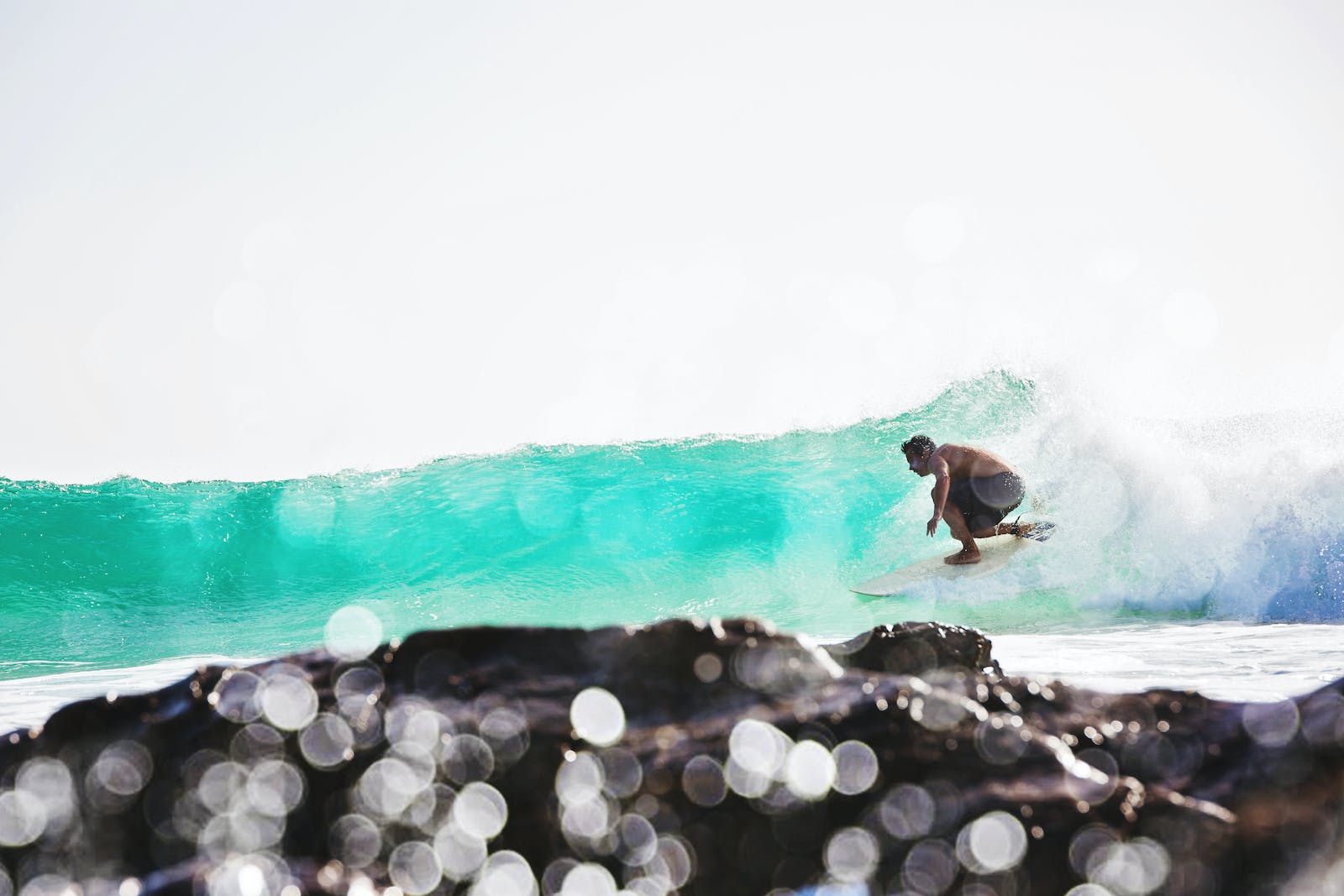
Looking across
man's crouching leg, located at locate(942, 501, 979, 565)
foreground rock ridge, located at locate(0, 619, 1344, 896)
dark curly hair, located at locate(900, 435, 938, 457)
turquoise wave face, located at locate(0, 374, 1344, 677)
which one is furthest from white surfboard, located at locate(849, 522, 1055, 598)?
foreground rock ridge, located at locate(0, 619, 1344, 896)

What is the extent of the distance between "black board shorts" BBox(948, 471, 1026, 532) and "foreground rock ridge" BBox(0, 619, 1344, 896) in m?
7.66

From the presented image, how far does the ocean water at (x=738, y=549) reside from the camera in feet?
27.7

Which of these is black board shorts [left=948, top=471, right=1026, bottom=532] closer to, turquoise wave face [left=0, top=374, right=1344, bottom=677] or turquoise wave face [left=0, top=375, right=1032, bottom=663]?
turquoise wave face [left=0, top=374, right=1344, bottom=677]

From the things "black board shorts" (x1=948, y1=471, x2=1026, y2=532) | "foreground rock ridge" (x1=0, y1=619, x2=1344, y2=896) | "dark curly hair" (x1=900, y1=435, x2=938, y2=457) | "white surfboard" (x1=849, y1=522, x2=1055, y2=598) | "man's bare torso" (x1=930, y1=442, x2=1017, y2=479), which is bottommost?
"white surfboard" (x1=849, y1=522, x2=1055, y2=598)

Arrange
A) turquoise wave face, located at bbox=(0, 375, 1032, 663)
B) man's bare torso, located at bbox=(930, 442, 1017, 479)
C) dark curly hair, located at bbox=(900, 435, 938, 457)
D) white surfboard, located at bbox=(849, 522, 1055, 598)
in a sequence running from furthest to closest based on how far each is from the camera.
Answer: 1. turquoise wave face, located at bbox=(0, 375, 1032, 663)
2. white surfboard, located at bbox=(849, 522, 1055, 598)
3. man's bare torso, located at bbox=(930, 442, 1017, 479)
4. dark curly hair, located at bbox=(900, 435, 938, 457)

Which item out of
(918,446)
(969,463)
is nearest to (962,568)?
(969,463)

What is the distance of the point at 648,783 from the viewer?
58.6 inches

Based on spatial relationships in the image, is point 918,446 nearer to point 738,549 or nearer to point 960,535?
point 960,535

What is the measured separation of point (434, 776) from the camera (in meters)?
1.53

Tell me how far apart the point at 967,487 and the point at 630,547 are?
6.02 m

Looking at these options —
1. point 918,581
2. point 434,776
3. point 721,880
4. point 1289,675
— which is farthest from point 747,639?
point 918,581

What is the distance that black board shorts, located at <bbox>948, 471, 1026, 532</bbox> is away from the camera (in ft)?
30.2

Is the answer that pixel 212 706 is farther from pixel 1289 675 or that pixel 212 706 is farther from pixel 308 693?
pixel 1289 675

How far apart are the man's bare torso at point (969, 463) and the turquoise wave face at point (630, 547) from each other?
1160mm
